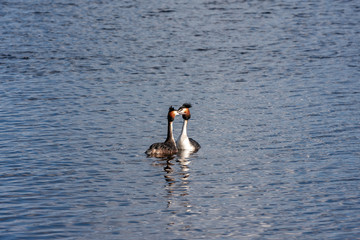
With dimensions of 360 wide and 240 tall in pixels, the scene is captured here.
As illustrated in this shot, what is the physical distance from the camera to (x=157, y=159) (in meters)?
23.1

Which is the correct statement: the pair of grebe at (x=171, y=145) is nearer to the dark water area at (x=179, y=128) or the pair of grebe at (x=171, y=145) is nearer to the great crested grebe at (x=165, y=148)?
the great crested grebe at (x=165, y=148)

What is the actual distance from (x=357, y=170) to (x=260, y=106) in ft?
29.2

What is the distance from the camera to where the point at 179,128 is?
27.8m

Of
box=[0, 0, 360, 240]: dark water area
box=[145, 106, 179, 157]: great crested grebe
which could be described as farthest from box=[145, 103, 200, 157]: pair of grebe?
box=[0, 0, 360, 240]: dark water area

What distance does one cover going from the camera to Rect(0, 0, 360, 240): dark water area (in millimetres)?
Answer: 17125

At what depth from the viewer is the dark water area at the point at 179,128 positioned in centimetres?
1712

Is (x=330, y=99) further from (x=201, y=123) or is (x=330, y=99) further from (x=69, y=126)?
(x=69, y=126)

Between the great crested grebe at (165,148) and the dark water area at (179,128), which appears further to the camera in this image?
the great crested grebe at (165,148)

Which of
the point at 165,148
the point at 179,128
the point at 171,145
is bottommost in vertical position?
the point at 165,148

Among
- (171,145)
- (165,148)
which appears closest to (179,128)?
(171,145)

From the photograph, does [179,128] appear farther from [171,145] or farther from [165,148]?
[165,148]

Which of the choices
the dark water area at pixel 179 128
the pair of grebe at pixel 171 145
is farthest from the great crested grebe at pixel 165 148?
the dark water area at pixel 179 128

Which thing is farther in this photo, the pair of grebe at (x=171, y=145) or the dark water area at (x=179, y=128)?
the pair of grebe at (x=171, y=145)

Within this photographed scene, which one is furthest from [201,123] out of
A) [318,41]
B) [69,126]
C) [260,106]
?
[318,41]
